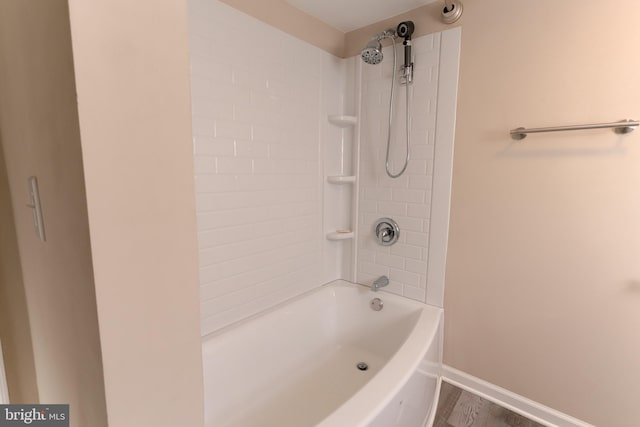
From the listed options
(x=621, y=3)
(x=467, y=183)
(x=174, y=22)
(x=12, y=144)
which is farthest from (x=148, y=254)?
(x=621, y=3)

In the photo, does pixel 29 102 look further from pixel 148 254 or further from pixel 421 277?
pixel 421 277

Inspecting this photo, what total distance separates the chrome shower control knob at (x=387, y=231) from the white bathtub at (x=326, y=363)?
14.5 inches

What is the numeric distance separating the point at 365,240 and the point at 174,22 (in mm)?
1858

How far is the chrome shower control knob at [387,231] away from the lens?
78.5 inches

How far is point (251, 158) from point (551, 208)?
5.11ft

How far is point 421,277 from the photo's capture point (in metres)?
1.93

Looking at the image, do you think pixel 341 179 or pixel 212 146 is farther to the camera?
pixel 341 179

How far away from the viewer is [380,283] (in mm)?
2002

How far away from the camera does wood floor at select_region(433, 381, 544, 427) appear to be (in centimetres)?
157

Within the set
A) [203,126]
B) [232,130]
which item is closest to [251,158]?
[232,130]

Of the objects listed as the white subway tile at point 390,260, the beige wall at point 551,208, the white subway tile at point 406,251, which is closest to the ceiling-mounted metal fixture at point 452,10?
the beige wall at point 551,208

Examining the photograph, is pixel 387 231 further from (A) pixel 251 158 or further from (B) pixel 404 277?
(A) pixel 251 158

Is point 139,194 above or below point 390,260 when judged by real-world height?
above

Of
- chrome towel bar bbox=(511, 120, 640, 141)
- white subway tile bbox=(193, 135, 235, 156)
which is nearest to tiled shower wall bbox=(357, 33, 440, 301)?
chrome towel bar bbox=(511, 120, 640, 141)
